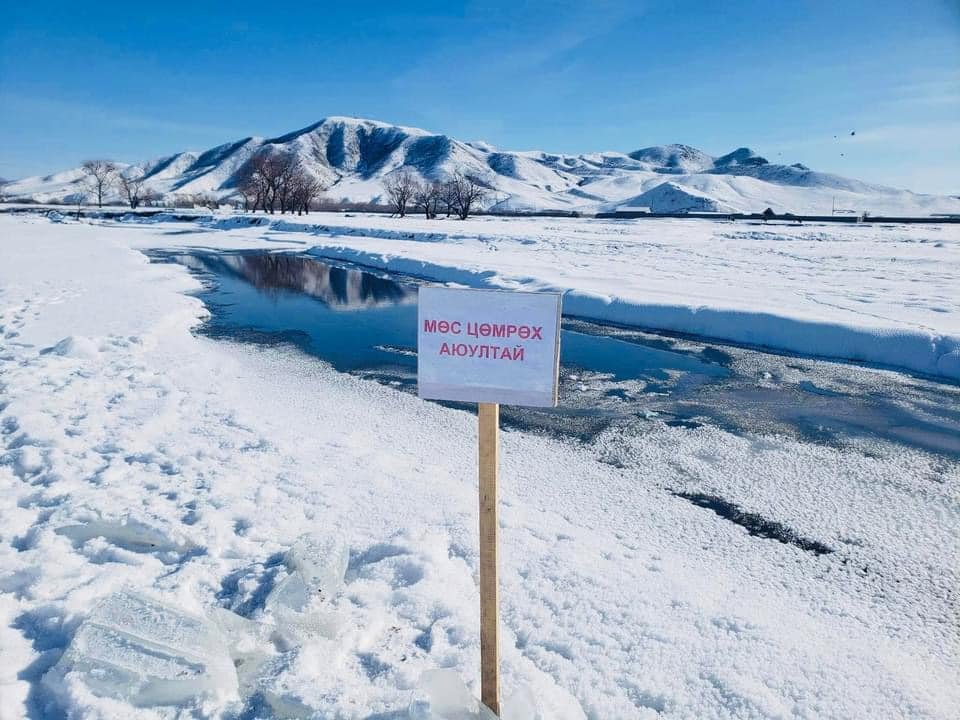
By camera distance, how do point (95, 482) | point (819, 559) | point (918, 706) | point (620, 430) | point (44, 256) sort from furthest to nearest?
point (44, 256) → point (620, 430) → point (95, 482) → point (819, 559) → point (918, 706)

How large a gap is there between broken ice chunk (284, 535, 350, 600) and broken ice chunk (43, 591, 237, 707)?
65 cm

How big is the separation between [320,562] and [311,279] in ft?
58.7

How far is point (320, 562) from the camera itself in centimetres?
374

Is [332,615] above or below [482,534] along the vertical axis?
below

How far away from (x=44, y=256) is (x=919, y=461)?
90.7ft

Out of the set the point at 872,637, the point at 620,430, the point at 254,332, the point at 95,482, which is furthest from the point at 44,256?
the point at 872,637

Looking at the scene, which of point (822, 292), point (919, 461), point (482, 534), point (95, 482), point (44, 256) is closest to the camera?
point (482, 534)

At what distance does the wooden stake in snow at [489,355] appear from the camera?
2.52 metres

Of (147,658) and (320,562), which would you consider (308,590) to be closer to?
(320,562)

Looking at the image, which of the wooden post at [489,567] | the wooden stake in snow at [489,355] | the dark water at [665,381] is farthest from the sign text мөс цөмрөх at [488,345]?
the dark water at [665,381]

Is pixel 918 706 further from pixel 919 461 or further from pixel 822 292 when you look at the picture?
pixel 822 292

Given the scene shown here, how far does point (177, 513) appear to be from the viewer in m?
4.43

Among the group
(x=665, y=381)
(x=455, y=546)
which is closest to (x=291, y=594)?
(x=455, y=546)

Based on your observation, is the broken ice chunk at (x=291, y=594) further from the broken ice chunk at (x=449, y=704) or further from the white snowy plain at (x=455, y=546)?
the broken ice chunk at (x=449, y=704)
